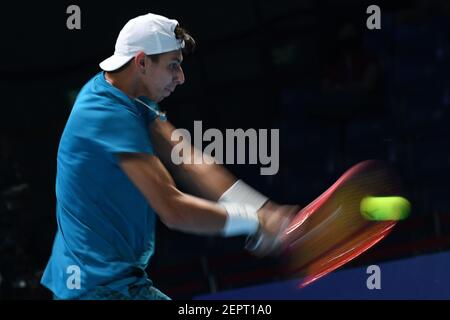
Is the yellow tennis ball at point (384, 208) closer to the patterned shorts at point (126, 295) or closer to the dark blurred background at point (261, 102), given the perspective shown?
the patterned shorts at point (126, 295)

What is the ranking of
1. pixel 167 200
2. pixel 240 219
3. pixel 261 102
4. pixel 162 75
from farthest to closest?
pixel 261 102 → pixel 162 75 → pixel 240 219 → pixel 167 200

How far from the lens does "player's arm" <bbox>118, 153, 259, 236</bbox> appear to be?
268 centimetres

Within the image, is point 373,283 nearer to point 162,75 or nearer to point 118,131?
point 162,75

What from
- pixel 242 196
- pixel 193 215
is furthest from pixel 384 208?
pixel 193 215

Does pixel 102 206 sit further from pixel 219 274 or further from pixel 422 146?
pixel 422 146

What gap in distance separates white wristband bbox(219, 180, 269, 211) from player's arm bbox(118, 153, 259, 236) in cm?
18

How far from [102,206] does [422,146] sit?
2905mm

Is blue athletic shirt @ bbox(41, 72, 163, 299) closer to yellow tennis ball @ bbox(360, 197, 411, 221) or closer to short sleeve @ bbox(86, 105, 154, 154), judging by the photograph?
short sleeve @ bbox(86, 105, 154, 154)

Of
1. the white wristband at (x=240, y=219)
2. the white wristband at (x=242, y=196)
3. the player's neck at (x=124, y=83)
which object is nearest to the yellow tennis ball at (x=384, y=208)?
the white wristband at (x=242, y=196)

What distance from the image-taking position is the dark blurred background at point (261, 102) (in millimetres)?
4812

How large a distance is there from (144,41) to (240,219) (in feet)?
1.76

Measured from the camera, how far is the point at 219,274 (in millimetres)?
4953

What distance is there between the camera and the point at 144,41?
2877mm

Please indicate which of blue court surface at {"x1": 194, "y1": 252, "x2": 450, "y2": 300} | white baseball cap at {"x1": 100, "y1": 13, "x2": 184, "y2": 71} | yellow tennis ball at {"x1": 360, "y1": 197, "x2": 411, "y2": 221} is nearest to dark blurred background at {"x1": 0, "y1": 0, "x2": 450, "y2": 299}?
blue court surface at {"x1": 194, "y1": 252, "x2": 450, "y2": 300}
